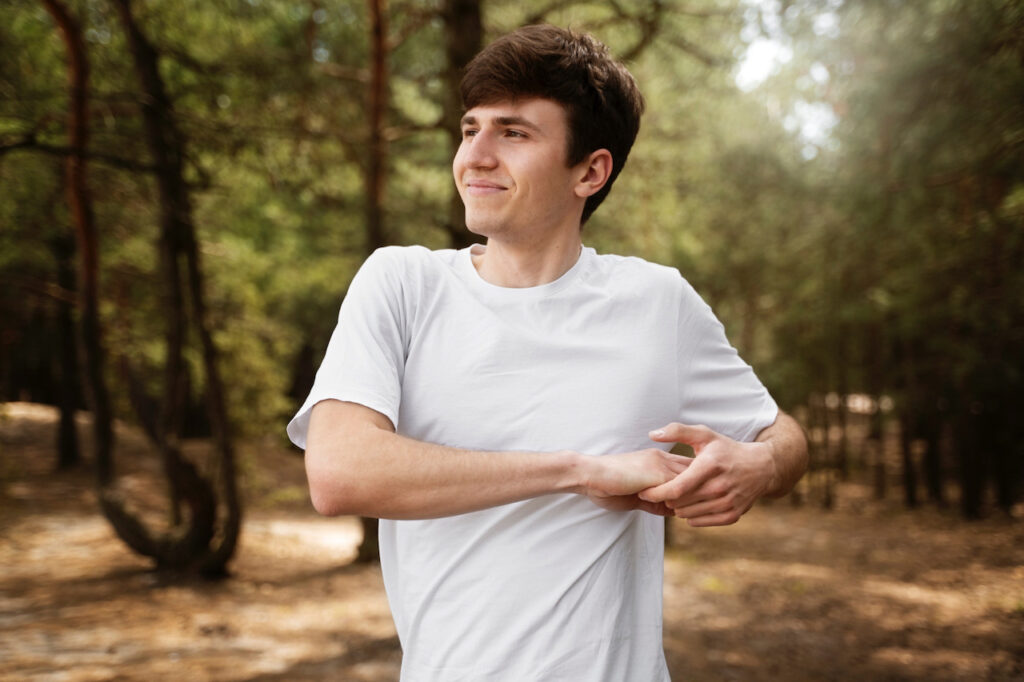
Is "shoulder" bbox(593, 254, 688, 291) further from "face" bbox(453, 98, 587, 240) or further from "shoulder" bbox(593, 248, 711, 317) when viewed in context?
"face" bbox(453, 98, 587, 240)

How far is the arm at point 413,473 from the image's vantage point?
119 cm

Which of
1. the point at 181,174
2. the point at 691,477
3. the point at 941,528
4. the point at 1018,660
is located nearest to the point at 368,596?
the point at 181,174

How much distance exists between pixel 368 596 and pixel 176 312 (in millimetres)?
3168

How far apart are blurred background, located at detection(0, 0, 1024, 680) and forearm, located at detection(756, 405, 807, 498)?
11.3ft

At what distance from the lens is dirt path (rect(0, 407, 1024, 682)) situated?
5.45 meters

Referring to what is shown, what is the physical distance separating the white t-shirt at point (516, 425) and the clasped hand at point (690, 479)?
0.07 meters

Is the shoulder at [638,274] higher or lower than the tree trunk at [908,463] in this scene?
higher

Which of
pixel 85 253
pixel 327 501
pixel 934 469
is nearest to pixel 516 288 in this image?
pixel 327 501

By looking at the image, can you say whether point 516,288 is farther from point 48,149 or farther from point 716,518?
A: point 48,149

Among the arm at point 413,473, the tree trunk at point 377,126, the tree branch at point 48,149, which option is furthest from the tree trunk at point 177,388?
the arm at point 413,473

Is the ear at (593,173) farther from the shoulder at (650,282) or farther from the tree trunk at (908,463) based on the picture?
the tree trunk at (908,463)

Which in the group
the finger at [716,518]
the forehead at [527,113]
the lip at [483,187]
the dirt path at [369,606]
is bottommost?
the dirt path at [369,606]

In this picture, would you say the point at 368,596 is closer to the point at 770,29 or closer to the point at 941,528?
the point at 770,29

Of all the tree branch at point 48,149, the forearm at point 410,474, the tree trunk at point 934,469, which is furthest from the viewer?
the tree trunk at point 934,469
